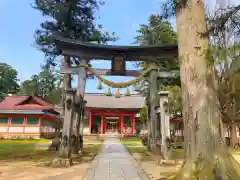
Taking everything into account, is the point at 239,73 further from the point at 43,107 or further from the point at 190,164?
the point at 43,107

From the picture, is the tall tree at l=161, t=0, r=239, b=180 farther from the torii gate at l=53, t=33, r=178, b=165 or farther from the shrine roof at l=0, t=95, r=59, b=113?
the shrine roof at l=0, t=95, r=59, b=113

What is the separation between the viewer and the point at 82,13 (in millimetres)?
15320

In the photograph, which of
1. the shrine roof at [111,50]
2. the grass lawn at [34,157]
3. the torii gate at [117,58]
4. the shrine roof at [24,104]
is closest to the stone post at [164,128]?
the torii gate at [117,58]

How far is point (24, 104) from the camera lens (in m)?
28.6

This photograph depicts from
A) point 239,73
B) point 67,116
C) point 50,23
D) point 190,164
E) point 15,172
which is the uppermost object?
point 50,23

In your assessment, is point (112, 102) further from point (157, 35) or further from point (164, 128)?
point (164, 128)

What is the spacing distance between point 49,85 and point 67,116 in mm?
44666

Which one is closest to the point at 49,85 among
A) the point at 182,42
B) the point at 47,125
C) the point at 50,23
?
the point at 47,125

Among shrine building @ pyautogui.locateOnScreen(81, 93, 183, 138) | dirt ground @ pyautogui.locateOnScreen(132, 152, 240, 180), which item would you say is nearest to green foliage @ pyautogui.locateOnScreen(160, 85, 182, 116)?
dirt ground @ pyautogui.locateOnScreen(132, 152, 240, 180)

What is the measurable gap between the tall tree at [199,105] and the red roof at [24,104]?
25.0 m

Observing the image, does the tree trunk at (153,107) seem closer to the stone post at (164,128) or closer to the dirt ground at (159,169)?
the dirt ground at (159,169)

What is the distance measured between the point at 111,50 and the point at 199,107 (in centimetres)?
651

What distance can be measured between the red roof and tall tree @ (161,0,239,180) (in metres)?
25.0

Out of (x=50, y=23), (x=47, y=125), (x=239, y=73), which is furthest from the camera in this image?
(x=47, y=125)
